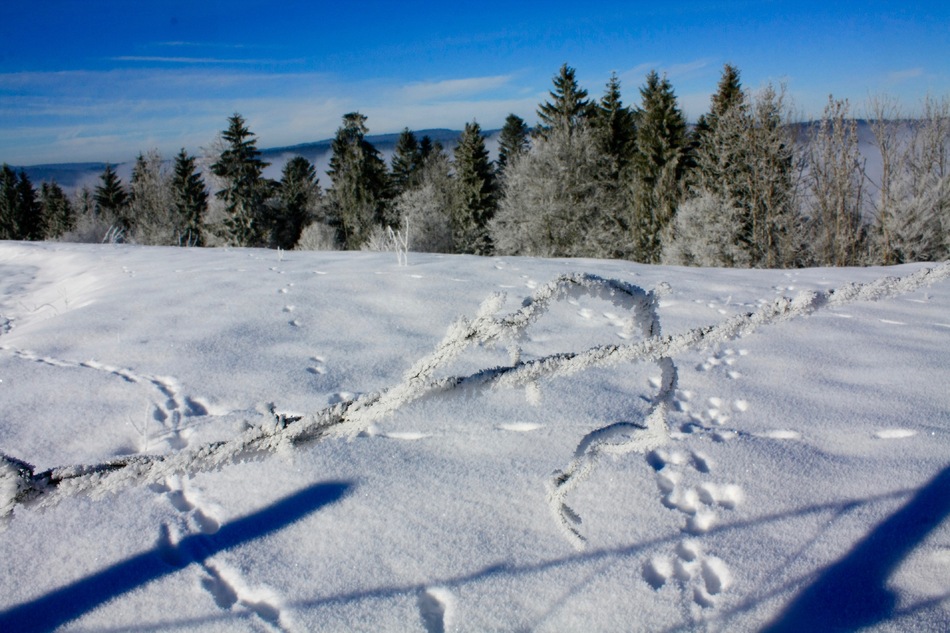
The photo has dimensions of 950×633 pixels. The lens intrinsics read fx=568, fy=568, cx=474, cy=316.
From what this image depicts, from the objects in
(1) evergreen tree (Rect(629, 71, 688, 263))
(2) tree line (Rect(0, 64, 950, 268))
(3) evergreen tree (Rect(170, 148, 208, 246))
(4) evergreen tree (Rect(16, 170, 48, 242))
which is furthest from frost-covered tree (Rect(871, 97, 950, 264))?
(4) evergreen tree (Rect(16, 170, 48, 242))

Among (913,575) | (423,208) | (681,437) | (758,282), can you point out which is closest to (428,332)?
(681,437)

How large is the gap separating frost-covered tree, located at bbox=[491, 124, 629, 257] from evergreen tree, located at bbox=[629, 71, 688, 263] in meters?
1.44

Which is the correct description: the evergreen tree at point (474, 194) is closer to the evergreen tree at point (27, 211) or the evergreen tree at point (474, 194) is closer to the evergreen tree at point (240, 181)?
the evergreen tree at point (240, 181)

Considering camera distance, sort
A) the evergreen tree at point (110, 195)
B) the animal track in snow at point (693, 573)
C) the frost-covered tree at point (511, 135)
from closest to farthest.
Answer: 1. the animal track in snow at point (693, 573)
2. the frost-covered tree at point (511, 135)
3. the evergreen tree at point (110, 195)

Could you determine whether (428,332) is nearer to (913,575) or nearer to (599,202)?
(913,575)

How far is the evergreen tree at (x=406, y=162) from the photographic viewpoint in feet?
142

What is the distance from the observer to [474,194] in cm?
3231

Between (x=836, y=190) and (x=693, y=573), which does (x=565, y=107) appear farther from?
(x=693, y=573)

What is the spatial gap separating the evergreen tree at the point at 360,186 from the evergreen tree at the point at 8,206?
2577 centimetres

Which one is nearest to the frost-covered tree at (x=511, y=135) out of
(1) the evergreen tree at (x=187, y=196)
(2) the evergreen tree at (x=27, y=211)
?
(1) the evergreen tree at (x=187, y=196)

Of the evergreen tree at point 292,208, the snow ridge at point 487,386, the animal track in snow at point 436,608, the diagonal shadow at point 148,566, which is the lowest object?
the animal track in snow at point 436,608

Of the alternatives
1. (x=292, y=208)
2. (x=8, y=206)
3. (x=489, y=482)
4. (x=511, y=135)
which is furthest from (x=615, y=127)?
(x=8, y=206)

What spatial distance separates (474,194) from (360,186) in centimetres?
906

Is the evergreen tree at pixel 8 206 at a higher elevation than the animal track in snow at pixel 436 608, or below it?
higher
